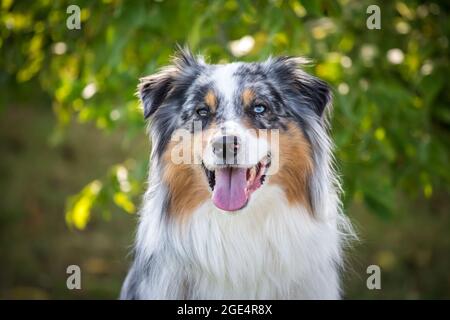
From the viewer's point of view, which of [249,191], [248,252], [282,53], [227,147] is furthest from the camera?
[282,53]

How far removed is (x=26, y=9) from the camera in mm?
5258

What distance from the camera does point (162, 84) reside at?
11.5ft

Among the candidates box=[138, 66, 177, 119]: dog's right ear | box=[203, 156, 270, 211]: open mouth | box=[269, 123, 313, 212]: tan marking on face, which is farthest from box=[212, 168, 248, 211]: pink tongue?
box=[138, 66, 177, 119]: dog's right ear

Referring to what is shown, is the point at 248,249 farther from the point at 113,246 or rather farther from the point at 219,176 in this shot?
the point at 113,246

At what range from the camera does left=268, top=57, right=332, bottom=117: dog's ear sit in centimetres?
346

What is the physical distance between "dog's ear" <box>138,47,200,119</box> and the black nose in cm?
46

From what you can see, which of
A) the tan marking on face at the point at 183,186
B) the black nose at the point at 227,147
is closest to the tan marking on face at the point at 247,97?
Answer: the black nose at the point at 227,147

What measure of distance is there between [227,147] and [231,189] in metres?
0.22

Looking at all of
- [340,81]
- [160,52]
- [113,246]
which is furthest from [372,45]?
[113,246]

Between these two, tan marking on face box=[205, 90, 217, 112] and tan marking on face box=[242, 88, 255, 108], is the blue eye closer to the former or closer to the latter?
tan marking on face box=[242, 88, 255, 108]

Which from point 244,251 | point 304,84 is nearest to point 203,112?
point 304,84

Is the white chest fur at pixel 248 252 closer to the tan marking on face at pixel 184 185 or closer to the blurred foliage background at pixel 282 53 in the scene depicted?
the tan marking on face at pixel 184 185

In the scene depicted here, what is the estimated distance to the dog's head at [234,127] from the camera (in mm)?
3240

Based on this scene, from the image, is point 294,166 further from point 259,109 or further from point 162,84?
point 162,84
